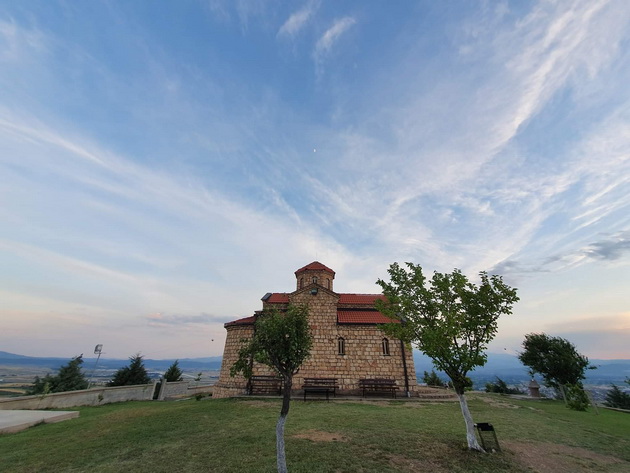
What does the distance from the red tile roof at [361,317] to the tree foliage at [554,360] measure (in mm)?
14747

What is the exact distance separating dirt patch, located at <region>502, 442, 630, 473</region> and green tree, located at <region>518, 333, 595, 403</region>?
1853 cm

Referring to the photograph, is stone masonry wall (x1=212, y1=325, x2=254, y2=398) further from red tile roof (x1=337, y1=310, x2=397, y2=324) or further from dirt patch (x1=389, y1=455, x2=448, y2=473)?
dirt patch (x1=389, y1=455, x2=448, y2=473)

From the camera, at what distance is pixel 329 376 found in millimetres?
21984

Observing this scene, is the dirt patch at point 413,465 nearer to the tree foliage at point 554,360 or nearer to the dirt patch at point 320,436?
the dirt patch at point 320,436

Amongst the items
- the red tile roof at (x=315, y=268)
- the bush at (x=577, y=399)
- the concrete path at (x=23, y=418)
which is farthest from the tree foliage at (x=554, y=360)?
the concrete path at (x=23, y=418)

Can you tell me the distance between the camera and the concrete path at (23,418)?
11.7 meters

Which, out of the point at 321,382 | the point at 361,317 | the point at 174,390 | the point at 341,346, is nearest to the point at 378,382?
the point at 341,346

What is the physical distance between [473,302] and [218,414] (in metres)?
13.8

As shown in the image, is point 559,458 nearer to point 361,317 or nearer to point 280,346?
point 280,346

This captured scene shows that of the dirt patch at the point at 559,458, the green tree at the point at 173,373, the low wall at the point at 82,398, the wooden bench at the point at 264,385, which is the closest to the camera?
the dirt patch at the point at 559,458

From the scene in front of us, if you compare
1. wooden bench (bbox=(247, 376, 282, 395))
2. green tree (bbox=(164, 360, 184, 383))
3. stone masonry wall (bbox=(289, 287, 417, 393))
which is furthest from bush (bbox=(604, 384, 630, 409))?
green tree (bbox=(164, 360, 184, 383))

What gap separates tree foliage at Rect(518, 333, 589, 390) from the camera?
23703mm

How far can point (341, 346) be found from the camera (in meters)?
23.0

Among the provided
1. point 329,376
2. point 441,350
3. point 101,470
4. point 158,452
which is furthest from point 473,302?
point 329,376
